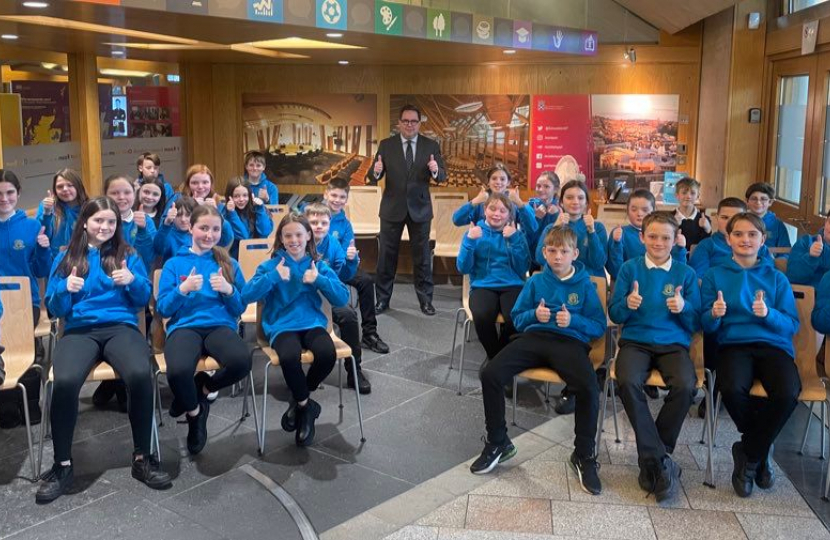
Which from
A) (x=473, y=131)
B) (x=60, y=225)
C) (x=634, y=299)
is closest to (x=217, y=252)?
(x=60, y=225)

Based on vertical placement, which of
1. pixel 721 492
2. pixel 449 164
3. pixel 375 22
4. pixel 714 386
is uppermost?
pixel 375 22

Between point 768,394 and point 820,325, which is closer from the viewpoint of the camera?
point 768,394

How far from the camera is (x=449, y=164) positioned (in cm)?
943

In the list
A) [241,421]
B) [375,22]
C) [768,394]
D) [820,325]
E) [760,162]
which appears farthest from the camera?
[760,162]

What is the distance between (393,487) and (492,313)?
1604mm

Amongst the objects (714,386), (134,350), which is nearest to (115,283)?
(134,350)

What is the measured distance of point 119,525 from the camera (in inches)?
149

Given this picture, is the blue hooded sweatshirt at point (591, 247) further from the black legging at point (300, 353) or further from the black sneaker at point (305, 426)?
the black sneaker at point (305, 426)

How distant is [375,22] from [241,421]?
9.86ft

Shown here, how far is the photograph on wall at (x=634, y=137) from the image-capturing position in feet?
29.4

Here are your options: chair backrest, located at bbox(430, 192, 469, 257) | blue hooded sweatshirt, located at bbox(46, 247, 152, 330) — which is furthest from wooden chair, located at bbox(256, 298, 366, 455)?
chair backrest, located at bbox(430, 192, 469, 257)

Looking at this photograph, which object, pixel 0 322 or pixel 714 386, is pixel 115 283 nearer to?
pixel 0 322

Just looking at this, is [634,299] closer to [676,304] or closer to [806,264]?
[676,304]

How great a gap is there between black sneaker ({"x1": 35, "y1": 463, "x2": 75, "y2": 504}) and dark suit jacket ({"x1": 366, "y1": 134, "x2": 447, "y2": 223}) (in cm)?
414
